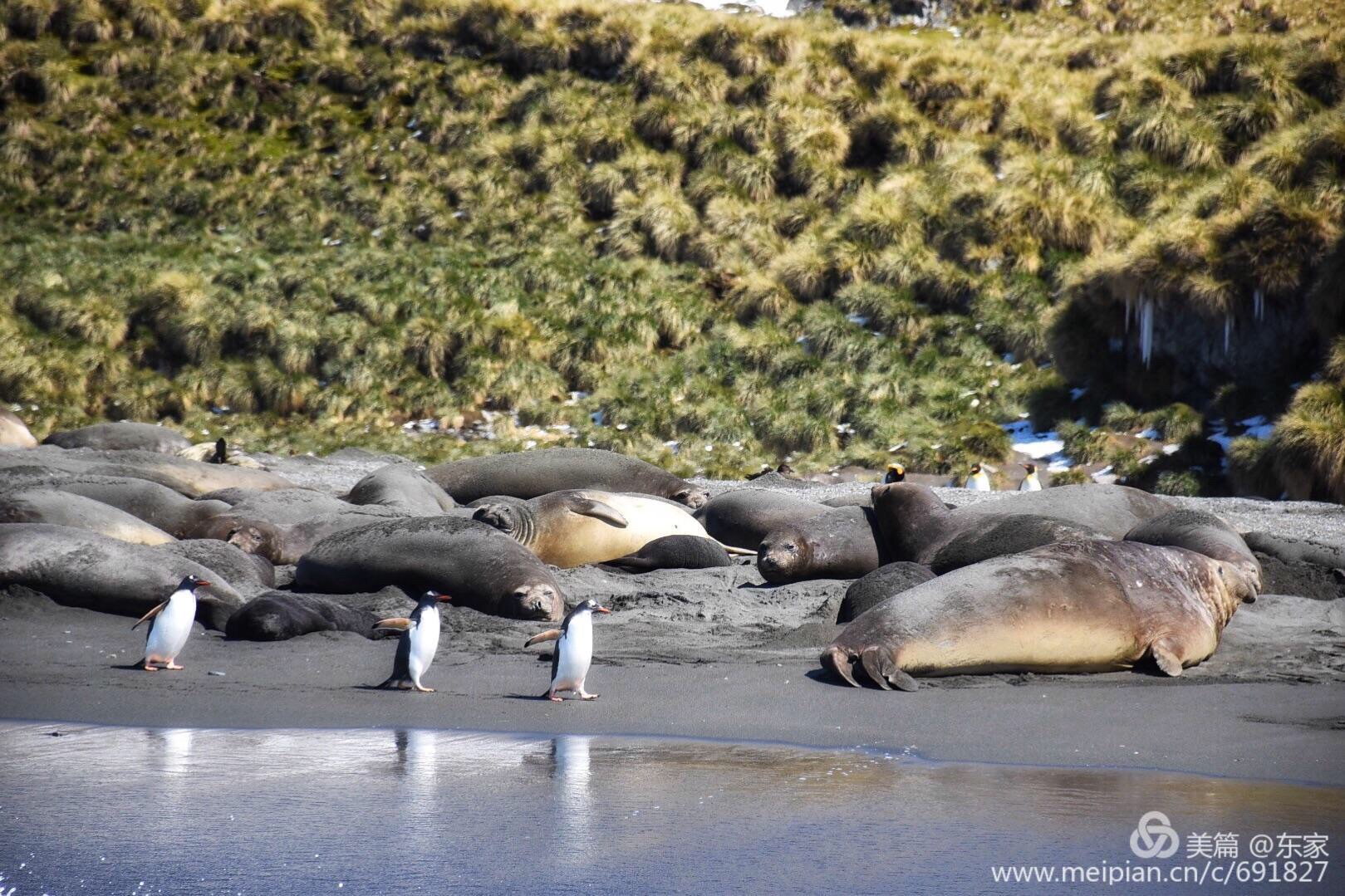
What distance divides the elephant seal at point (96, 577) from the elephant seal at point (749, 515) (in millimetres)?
4461

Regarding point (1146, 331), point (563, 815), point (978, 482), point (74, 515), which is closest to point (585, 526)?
point (74, 515)

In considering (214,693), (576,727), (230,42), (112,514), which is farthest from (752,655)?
(230,42)

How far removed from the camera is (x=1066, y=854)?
145 inches

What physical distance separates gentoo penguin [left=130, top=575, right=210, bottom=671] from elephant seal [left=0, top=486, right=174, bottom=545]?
2.77 metres

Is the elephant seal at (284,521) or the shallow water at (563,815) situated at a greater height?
the shallow water at (563,815)

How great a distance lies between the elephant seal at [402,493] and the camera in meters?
11.8

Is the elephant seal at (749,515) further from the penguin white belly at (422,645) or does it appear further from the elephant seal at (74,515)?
the penguin white belly at (422,645)

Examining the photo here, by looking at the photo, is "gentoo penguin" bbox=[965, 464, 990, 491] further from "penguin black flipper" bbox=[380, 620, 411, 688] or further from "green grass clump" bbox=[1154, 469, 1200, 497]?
"penguin black flipper" bbox=[380, 620, 411, 688]

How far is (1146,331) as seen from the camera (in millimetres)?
19469

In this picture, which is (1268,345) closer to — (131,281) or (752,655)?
(752,655)

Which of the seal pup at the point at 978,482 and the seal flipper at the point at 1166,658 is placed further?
the seal pup at the point at 978,482

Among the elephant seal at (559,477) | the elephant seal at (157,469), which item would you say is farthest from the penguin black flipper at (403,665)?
the elephant seal at (559,477)

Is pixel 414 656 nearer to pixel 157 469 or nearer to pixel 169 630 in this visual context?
pixel 169 630

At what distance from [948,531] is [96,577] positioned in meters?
5.32
